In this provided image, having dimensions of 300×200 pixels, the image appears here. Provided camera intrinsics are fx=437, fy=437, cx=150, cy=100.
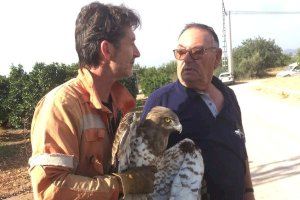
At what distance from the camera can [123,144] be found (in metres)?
2.27

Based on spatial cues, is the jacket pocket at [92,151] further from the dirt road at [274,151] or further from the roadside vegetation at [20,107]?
the dirt road at [274,151]

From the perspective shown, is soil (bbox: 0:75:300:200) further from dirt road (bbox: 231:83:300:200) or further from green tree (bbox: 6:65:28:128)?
dirt road (bbox: 231:83:300:200)

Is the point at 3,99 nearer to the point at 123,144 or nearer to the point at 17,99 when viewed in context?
the point at 17,99

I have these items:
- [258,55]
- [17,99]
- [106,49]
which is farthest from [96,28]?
[258,55]

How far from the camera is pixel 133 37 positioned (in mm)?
2467

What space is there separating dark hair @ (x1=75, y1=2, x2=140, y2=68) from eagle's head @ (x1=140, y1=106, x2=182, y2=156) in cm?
45

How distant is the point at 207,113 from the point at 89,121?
0.98 m

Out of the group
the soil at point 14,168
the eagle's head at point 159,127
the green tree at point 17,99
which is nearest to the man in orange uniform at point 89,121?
the eagle's head at point 159,127

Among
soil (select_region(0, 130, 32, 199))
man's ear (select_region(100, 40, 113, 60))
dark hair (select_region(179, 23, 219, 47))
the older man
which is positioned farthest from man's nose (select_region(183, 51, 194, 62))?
soil (select_region(0, 130, 32, 199))

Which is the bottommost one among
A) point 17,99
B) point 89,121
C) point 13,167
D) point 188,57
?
point 13,167

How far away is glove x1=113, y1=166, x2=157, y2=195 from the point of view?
221 cm

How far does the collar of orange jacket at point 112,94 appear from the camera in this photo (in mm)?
2275

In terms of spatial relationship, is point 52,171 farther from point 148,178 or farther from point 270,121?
point 270,121

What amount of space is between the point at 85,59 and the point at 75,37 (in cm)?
14
